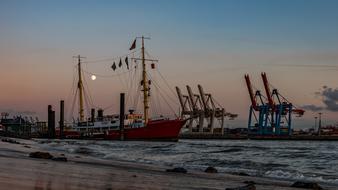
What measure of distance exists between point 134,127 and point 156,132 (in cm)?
396

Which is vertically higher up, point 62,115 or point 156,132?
point 62,115

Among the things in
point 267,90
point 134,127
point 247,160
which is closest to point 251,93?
point 267,90

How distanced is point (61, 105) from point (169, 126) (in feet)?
71.7

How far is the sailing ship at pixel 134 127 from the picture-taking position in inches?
2911

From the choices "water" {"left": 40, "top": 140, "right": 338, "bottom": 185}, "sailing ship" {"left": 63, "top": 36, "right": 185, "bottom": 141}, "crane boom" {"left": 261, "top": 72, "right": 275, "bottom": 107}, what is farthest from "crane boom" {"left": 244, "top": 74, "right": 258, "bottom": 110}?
"water" {"left": 40, "top": 140, "right": 338, "bottom": 185}

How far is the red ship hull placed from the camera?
73.9m

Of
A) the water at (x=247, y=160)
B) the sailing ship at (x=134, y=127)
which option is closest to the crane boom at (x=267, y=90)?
the sailing ship at (x=134, y=127)

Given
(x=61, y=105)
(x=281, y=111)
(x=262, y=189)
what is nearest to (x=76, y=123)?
(x=61, y=105)

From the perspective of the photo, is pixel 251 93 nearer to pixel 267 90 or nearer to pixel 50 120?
pixel 267 90

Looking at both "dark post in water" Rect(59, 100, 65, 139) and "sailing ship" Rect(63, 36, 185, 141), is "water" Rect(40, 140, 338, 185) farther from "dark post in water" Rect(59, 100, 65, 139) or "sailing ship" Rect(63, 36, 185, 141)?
"dark post in water" Rect(59, 100, 65, 139)

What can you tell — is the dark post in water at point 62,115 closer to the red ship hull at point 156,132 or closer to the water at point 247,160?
the red ship hull at point 156,132

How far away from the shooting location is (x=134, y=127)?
249ft

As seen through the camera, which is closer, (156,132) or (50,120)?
(156,132)

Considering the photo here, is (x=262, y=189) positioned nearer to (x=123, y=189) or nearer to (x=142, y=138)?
(x=123, y=189)
